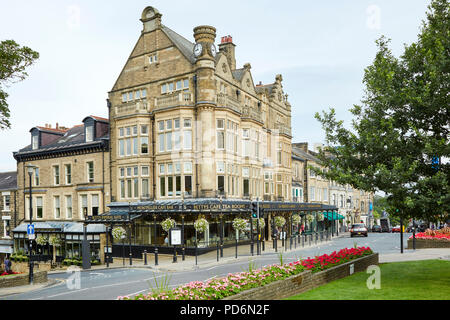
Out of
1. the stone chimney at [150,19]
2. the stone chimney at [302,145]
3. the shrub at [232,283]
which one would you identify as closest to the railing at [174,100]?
the stone chimney at [150,19]

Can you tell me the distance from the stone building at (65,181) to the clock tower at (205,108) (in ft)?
34.8

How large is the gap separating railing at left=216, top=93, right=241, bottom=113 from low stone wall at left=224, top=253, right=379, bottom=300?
63.7 ft

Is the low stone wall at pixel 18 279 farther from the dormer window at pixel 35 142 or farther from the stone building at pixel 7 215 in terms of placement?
the stone building at pixel 7 215

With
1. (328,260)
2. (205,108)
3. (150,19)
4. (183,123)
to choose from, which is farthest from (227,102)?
(328,260)

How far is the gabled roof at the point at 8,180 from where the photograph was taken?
4913 centimetres

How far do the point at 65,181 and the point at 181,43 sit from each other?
1803cm

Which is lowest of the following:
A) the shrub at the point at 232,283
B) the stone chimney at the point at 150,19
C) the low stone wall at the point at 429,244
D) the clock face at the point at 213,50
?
the low stone wall at the point at 429,244

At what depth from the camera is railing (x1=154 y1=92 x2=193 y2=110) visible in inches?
1366

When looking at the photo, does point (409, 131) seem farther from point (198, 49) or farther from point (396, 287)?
point (198, 49)

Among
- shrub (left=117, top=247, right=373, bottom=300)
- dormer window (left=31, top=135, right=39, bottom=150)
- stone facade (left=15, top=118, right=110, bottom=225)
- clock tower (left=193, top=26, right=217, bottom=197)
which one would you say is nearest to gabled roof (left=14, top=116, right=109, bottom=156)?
stone facade (left=15, top=118, right=110, bottom=225)

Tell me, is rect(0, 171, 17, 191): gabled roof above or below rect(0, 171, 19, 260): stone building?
above

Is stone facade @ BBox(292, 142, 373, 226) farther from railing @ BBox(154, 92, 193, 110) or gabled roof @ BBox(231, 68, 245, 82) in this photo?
railing @ BBox(154, 92, 193, 110)
